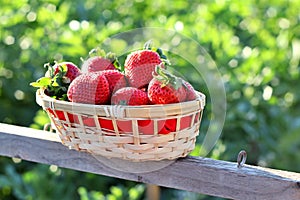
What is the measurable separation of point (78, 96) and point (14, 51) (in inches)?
57.2

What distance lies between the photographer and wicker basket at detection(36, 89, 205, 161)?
1.03 meters

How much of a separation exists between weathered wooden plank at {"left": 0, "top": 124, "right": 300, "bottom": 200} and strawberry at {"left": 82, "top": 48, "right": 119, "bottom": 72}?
0.63 feet

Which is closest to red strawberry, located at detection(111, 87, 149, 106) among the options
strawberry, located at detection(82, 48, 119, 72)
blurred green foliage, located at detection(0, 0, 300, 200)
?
strawberry, located at detection(82, 48, 119, 72)

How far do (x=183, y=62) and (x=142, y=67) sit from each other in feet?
3.57

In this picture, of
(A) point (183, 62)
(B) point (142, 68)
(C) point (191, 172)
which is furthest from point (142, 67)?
(A) point (183, 62)

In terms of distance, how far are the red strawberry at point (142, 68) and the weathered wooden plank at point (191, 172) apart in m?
0.18

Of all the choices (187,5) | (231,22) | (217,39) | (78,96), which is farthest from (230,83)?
(78,96)

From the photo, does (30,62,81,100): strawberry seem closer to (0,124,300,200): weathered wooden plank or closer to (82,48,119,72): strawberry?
(82,48,119,72): strawberry

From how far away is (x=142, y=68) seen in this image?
1097mm

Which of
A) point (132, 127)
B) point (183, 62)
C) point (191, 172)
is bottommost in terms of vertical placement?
point (183, 62)

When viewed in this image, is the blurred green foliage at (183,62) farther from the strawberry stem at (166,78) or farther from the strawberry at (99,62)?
the strawberry stem at (166,78)

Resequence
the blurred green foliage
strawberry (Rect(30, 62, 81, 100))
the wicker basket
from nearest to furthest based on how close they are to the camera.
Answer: the wicker basket → strawberry (Rect(30, 62, 81, 100)) → the blurred green foliage

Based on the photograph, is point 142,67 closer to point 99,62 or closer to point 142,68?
point 142,68

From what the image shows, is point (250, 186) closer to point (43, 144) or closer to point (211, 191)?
point (211, 191)
